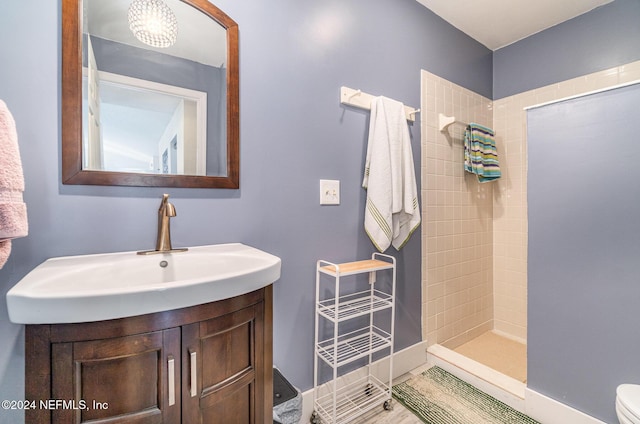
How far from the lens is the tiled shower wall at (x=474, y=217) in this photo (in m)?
1.90

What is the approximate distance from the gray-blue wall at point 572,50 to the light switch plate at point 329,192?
6.28 feet

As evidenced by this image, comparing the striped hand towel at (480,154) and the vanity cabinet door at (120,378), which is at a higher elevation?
the striped hand towel at (480,154)

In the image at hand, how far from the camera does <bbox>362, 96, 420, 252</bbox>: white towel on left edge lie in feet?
4.78

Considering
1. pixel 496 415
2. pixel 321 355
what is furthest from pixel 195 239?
pixel 496 415

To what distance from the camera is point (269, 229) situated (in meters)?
1.27

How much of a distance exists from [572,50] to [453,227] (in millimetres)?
1511

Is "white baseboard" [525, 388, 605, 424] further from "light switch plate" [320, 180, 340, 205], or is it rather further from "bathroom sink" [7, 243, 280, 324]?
"bathroom sink" [7, 243, 280, 324]

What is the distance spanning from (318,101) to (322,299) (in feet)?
3.26

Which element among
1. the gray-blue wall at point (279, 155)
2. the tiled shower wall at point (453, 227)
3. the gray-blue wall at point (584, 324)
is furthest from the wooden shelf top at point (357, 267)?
the gray-blue wall at point (584, 324)

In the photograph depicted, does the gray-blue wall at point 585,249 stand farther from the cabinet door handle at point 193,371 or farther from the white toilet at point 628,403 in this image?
the cabinet door handle at point 193,371

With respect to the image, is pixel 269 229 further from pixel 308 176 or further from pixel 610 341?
pixel 610 341

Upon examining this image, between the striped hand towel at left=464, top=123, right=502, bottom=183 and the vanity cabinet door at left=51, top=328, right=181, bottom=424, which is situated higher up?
the striped hand towel at left=464, top=123, right=502, bottom=183

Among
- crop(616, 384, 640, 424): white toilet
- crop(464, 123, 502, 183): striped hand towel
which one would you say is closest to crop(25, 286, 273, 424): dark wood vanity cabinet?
crop(616, 384, 640, 424): white toilet

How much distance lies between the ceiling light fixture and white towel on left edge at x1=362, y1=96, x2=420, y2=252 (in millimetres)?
982
